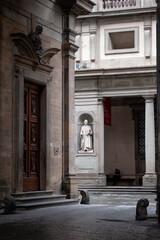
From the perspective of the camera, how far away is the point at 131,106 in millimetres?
34281

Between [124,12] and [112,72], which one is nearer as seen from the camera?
[112,72]

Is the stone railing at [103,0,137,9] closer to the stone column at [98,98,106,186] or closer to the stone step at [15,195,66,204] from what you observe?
the stone column at [98,98,106,186]

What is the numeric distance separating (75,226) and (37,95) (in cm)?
797

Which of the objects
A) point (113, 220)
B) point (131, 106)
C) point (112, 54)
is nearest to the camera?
point (113, 220)

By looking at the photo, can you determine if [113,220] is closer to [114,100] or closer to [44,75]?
[44,75]

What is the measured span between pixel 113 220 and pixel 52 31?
8568mm

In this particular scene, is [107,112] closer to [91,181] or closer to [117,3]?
[91,181]

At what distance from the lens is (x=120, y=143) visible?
114 ft

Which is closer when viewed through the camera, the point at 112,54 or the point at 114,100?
the point at 112,54

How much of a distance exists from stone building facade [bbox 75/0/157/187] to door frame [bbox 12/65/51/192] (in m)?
12.4

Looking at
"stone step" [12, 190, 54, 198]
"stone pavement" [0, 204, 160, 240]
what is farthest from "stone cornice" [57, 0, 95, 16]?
"stone pavement" [0, 204, 160, 240]

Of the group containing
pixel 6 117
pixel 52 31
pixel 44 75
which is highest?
pixel 52 31

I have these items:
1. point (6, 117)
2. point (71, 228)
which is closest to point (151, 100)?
point (6, 117)

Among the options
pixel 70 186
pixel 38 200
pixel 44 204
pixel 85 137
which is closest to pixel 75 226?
pixel 44 204
